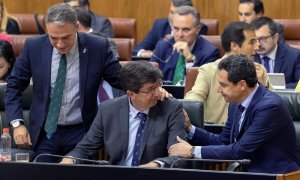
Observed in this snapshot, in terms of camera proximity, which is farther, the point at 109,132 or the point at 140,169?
the point at 109,132

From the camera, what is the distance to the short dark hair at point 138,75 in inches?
161

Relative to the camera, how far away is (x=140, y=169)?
10.6ft

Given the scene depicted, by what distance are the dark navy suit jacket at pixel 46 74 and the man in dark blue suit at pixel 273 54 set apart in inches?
93.7

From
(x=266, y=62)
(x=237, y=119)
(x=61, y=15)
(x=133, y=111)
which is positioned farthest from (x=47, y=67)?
(x=266, y=62)

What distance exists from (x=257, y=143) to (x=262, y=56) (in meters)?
2.89

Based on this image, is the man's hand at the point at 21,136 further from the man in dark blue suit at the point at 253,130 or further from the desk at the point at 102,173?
the desk at the point at 102,173

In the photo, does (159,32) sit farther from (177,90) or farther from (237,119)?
(237,119)

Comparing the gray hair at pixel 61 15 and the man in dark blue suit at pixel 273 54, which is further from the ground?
the gray hair at pixel 61 15

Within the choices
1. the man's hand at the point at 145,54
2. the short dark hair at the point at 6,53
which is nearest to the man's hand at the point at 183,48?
the man's hand at the point at 145,54

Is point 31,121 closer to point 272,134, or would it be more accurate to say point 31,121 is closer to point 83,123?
point 83,123

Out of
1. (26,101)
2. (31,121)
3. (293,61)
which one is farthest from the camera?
(293,61)

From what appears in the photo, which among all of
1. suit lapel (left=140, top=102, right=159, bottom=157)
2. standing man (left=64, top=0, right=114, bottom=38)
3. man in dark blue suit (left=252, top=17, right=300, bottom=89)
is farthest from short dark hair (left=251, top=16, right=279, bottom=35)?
suit lapel (left=140, top=102, right=159, bottom=157)

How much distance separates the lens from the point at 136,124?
4.23 meters

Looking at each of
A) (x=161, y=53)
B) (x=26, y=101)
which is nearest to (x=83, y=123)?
(x=26, y=101)
